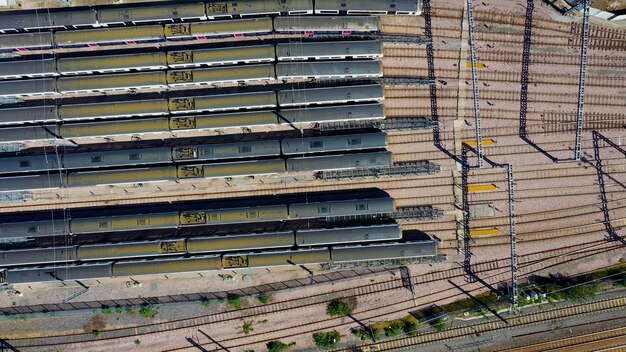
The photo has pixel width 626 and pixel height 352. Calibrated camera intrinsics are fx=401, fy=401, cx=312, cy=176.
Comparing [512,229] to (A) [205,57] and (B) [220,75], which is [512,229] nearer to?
(B) [220,75]

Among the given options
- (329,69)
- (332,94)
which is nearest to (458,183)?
(332,94)

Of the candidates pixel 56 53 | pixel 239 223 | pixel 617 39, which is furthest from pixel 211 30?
pixel 617 39

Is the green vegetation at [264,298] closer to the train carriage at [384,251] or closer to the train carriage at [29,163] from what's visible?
the train carriage at [384,251]

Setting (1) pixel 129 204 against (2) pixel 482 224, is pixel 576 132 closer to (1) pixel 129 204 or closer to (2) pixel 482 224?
(2) pixel 482 224

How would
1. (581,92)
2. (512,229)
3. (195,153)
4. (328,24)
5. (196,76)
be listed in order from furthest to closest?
(512,229), (581,92), (195,153), (196,76), (328,24)

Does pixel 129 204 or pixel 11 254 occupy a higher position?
pixel 129 204

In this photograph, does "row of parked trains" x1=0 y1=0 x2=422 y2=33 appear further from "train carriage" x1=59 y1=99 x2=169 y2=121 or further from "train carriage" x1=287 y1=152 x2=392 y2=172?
"train carriage" x1=287 y1=152 x2=392 y2=172
